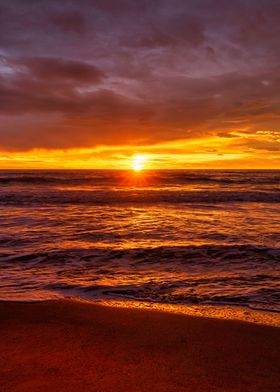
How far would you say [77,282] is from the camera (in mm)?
6215

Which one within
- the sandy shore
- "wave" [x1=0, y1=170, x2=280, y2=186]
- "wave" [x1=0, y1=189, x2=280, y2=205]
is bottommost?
the sandy shore

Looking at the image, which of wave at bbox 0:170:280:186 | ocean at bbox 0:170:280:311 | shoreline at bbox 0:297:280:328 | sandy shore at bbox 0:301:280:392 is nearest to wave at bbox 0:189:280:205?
ocean at bbox 0:170:280:311

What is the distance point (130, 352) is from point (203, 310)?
1.71m

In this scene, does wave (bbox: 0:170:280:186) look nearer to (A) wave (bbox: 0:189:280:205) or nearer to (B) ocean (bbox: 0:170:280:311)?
(A) wave (bbox: 0:189:280:205)

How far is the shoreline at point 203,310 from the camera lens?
179 inches

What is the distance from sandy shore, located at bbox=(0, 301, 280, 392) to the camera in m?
2.91

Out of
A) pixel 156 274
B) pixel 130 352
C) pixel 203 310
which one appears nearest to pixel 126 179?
pixel 156 274

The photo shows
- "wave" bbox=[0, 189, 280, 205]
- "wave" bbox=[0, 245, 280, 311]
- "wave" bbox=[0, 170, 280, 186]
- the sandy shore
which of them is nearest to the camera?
the sandy shore

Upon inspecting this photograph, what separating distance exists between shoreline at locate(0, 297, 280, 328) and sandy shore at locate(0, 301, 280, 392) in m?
0.22

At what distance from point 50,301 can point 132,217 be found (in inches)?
395

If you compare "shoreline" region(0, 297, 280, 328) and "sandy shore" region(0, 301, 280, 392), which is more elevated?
"sandy shore" region(0, 301, 280, 392)

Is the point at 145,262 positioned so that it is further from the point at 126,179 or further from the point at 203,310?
the point at 126,179

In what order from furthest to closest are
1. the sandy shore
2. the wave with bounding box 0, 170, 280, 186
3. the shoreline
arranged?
the wave with bounding box 0, 170, 280, 186 < the shoreline < the sandy shore

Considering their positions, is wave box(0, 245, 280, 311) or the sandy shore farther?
wave box(0, 245, 280, 311)
